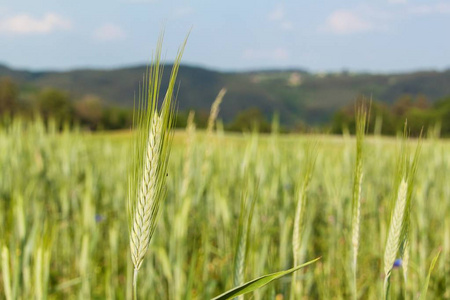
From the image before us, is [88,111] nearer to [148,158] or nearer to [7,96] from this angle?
[7,96]

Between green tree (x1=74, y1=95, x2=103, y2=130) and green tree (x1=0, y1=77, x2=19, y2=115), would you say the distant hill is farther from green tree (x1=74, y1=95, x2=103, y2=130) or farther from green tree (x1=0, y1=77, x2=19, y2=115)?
green tree (x1=0, y1=77, x2=19, y2=115)

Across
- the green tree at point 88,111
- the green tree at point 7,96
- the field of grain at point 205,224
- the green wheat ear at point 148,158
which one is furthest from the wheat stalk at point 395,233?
the green tree at point 88,111

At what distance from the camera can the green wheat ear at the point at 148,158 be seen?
49 centimetres

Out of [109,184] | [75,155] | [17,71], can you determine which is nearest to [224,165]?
[109,184]

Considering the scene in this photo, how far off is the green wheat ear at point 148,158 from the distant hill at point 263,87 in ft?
315

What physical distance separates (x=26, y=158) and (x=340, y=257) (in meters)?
1.80

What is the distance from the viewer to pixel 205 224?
1.91m

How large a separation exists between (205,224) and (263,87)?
352 ft

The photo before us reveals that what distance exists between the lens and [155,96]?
0.51 m

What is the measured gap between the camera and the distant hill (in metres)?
96.7

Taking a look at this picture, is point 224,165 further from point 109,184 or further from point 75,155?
point 75,155

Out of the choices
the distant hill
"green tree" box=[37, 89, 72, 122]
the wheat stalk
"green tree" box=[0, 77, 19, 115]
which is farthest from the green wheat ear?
the distant hill

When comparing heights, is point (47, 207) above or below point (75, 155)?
below

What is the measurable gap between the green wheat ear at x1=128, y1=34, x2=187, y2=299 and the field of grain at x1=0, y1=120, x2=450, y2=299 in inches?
13.6
